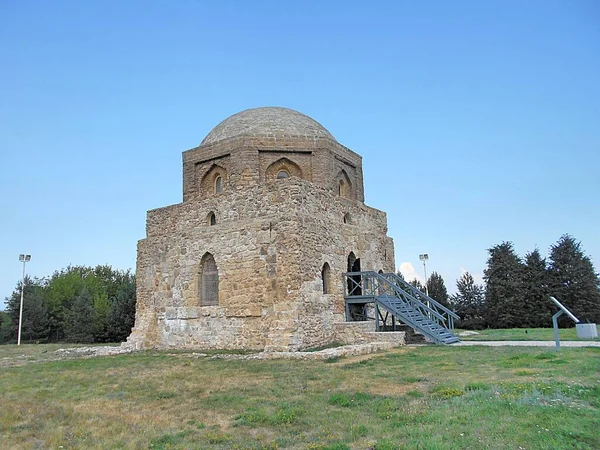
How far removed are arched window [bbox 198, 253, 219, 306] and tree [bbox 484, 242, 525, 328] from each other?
75.7 ft

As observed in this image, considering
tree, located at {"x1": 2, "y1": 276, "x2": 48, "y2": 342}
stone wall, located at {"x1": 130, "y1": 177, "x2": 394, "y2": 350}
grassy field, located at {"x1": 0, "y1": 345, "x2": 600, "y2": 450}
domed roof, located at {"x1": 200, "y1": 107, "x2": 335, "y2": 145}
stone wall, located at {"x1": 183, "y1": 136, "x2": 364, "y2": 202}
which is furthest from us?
tree, located at {"x1": 2, "y1": 276, "x2": 48, "y2": 342}

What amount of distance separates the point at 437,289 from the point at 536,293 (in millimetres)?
9597

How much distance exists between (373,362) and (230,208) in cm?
862

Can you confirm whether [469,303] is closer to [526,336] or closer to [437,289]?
[437,289]

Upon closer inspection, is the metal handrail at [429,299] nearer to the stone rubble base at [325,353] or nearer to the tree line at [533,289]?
the stone rubble base at [325,353]

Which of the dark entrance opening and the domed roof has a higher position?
the domed roof

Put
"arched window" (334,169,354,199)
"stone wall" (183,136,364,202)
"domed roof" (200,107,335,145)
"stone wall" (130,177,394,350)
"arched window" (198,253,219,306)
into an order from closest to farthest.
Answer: "stone wall" (130,177,394,350), "arched window" (198,253,219,306), "stone wall" (183,136,364,202), "domed roof" (200,107,335,145), "arched window" (334,169,354,199)

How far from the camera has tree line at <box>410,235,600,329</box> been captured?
3225 centimetres

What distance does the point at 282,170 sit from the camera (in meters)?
19.5

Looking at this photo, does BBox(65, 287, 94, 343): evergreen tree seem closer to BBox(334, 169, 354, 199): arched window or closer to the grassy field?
BBox(334, 169, 354, 199): arched window

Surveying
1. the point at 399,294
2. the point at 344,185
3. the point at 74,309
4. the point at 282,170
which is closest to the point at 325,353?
the point at 399,294

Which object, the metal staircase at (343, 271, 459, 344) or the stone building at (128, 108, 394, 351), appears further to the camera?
the metal staircase at (343, 271, 459, 344)

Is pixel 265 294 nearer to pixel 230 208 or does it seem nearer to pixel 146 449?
pixel 230 208

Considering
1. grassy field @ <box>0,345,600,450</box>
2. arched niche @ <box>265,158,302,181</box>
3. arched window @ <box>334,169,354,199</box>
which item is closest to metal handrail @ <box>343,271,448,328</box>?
arched window @ <box>334,169,354,199</box>
